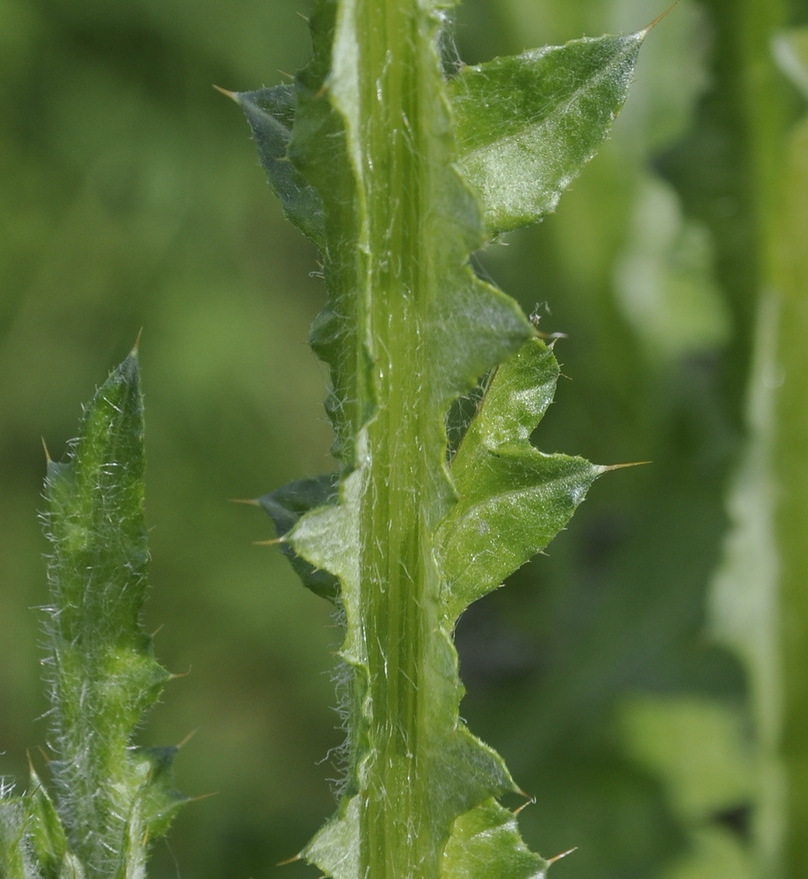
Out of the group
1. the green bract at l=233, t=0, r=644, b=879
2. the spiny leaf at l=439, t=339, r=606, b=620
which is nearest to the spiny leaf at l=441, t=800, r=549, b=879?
the green bract at l=233, t=0, r=644, b=879

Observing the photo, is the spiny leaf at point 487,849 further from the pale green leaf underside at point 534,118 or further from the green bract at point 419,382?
the pale green leaf underside at point 534,118

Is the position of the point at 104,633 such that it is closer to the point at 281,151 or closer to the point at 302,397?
the point at 281,151

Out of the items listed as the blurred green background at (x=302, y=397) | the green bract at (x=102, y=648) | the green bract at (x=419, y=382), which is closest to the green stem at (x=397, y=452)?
the green bract at (x=419, y=382)

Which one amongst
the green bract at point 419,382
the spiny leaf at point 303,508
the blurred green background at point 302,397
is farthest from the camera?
the blurred green background at point 302,397

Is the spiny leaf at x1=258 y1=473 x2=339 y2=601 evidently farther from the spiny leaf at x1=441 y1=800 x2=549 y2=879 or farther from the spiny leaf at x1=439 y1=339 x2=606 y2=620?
the spiny leaf at x1=441 y1=800 x2=549 y2=879

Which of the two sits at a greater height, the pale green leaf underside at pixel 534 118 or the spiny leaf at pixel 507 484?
the pale green leaf underside at pixel 534 118

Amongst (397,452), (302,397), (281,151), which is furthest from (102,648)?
(302,397)

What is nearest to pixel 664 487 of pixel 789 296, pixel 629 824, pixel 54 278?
pixel 789 296
